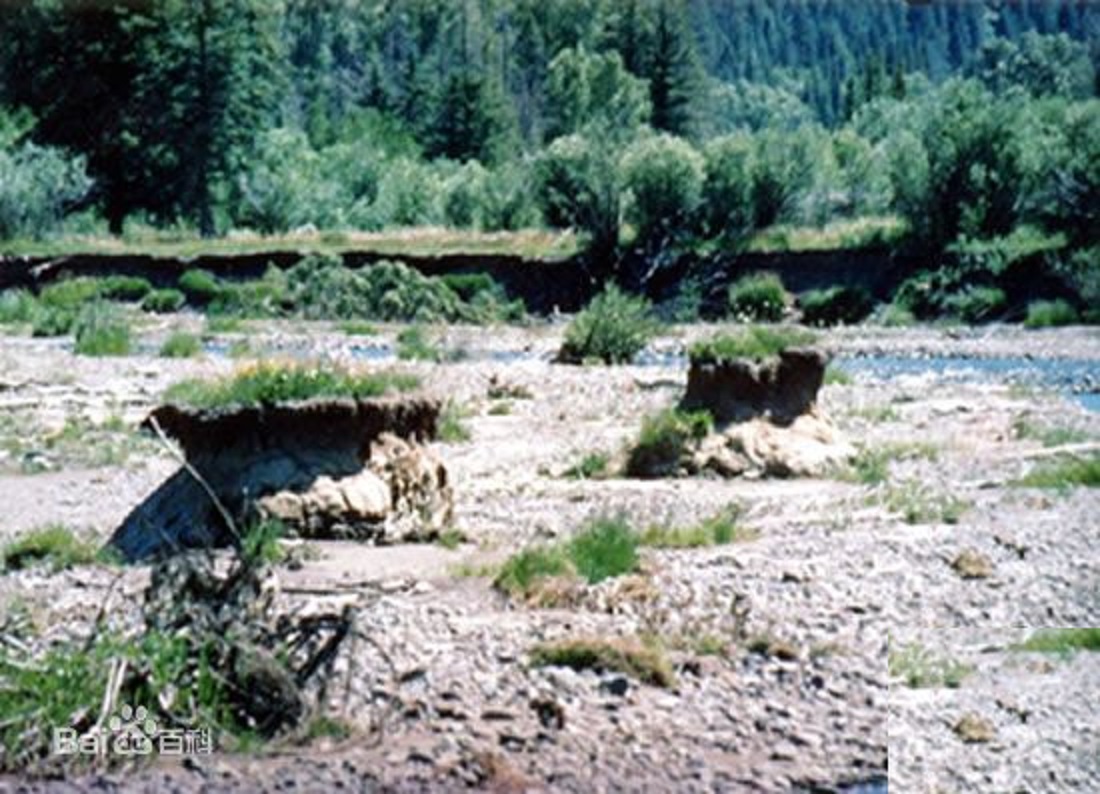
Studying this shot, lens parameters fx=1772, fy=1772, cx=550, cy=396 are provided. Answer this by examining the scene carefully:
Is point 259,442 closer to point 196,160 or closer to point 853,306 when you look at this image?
point 853,306

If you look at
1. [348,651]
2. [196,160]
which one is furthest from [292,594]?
[196,160]

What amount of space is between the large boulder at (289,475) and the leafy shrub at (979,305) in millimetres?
34859

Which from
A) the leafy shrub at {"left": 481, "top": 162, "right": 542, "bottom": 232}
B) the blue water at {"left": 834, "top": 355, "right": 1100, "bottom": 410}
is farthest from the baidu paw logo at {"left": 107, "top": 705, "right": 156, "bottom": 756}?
the leafy shrub at {"left": 481, "top": 162, "right": 542, "bottom": 232}

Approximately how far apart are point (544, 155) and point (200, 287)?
13.2 meters

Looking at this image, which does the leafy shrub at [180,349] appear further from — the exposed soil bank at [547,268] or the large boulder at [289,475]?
the exposed soil bank at [547,268]

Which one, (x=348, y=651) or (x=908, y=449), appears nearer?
(x=348, y=651)

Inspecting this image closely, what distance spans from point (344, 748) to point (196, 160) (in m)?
60.6

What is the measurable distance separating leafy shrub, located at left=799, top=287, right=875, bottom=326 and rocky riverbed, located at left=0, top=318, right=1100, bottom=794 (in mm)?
27525

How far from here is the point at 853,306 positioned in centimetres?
4978

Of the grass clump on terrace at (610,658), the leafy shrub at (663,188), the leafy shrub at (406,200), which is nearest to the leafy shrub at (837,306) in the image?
the leafy shrub at (663,188)

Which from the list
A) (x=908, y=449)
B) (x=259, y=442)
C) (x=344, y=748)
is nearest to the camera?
(x=344, y=748)

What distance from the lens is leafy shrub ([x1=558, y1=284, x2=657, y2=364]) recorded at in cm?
3344

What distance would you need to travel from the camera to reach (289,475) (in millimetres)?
14195

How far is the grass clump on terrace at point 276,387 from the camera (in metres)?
14.3
